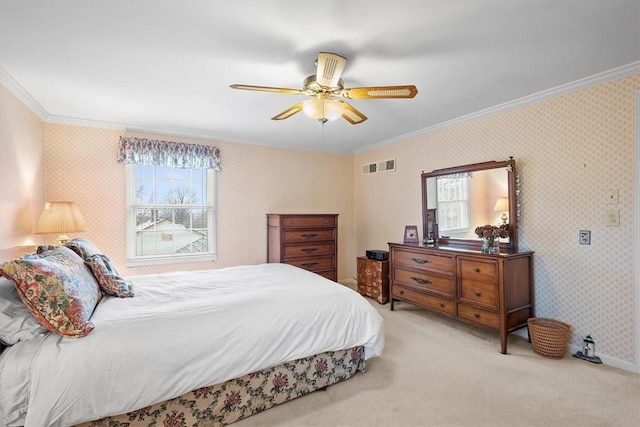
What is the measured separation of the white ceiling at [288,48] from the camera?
1.70 metres

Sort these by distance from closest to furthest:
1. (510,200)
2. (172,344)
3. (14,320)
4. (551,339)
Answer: (14,320) < (172,344) < (551,339) < (510,200)

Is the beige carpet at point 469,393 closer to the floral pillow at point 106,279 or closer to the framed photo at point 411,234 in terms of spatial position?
the floral pillow at point 106,279

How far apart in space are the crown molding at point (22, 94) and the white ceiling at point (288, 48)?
0.02 meters

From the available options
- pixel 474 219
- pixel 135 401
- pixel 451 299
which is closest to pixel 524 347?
pixel 451 299

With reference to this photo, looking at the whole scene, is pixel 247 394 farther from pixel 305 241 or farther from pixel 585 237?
pixel 585 237

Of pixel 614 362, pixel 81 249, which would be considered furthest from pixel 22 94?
pixel 614 362

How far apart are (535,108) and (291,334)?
3.20 m

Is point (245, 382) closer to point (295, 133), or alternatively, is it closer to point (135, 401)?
point (135, 401)

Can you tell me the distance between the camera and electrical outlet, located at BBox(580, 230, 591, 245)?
2.69 metres

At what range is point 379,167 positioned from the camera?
4988mm

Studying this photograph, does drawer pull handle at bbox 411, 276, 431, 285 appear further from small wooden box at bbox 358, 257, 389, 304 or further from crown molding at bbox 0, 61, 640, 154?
crown molding at bbox 0, 61, 640, 154

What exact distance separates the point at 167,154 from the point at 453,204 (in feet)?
12.3

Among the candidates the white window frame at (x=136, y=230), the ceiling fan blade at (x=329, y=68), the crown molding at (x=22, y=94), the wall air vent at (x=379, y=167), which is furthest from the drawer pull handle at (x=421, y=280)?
the crown molding at (x=22, y=94)

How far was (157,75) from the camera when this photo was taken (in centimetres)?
247
